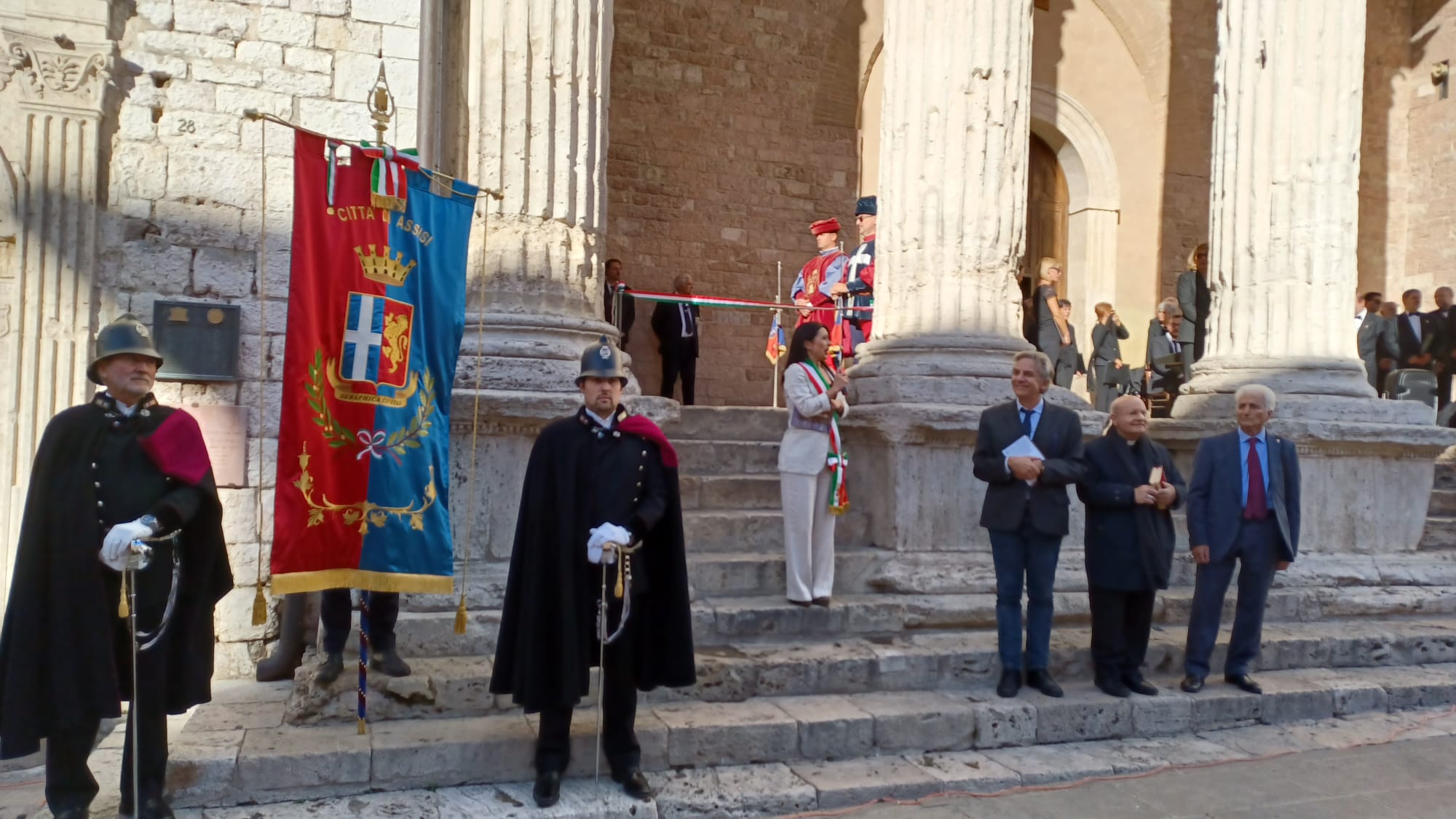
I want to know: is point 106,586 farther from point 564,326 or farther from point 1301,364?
point 1301,364

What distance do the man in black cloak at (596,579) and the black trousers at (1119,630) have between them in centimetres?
242

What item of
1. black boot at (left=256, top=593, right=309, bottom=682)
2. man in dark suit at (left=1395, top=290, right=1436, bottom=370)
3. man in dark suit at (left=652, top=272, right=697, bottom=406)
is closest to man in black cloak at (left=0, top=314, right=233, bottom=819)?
black boot at (left=256, top=593, right=309, bottom=682)

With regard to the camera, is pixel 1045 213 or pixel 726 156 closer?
pixel 726 156

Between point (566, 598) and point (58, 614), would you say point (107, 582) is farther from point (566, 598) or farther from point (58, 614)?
point (566, 598)

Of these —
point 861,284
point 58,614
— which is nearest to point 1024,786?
point 58,614

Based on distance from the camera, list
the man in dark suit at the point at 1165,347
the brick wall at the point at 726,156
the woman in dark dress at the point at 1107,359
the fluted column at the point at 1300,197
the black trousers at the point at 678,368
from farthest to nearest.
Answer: the brick wall at the point at 726,156 → the black trousers at the point at 678,368 → the woman in dark dress at the point at 1107,359 → the man in dark suit at the point at 1165,347 → the fluted column at the point at 1300,197

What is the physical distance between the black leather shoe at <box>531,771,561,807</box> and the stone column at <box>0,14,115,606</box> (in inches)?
138

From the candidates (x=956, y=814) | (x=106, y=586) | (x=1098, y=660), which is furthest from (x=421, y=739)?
(x=1098, y=660)

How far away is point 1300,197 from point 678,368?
598 cm

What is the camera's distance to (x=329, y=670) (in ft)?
15.8

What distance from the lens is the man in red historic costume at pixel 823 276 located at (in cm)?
848

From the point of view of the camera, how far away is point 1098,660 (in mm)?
5750

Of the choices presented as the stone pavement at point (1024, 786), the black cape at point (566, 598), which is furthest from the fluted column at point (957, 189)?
the black cape at point (566, 598)

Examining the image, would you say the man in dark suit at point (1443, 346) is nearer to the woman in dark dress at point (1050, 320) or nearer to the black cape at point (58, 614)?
the woman in dark dress at point (1050, 320)
